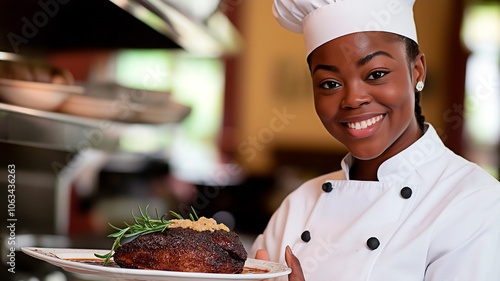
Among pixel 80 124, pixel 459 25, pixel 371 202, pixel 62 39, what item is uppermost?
pixel 459 25

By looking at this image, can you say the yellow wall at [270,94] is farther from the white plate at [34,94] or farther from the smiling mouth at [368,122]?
the smiling mouth at [368,122]

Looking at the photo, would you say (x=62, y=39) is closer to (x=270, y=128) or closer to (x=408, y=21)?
(x=408, y=21)

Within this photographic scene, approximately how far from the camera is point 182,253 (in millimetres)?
1233

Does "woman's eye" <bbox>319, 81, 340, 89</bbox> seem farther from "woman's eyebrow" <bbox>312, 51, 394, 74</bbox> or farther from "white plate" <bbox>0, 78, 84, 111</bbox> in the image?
"white plate" <bbox>0, 78, 84, 111</bbox>

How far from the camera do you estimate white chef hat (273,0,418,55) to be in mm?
1419

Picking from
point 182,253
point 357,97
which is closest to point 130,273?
point 182,253

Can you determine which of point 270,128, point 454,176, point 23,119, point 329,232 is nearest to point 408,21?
point 454,176

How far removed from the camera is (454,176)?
54.9 inches

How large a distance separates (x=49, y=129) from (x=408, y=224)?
1118 millimetres

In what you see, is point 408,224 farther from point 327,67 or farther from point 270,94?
point 270,94

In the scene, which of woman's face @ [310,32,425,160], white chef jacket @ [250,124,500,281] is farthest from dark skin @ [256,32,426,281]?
white chef jacket @ [250,124,500,281]

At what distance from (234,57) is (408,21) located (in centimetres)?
450

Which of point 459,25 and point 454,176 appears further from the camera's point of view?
point 459,25

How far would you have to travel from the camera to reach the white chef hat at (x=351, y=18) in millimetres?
1419
